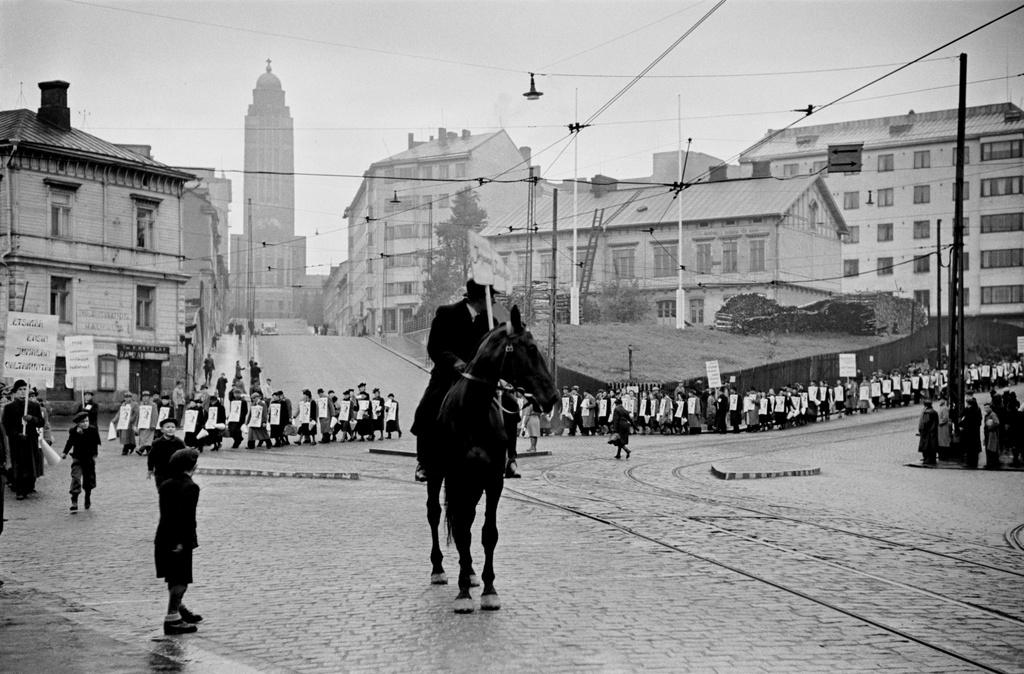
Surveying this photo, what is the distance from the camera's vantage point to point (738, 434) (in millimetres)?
41562

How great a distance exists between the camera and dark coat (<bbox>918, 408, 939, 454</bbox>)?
28984mm

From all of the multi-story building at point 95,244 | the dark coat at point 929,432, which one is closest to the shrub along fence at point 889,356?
the dark coat at point 929,432

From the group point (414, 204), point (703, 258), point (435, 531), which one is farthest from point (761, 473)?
point (414, 204)

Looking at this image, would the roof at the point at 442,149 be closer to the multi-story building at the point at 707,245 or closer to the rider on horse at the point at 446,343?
the multi-story building at the point at 707,245

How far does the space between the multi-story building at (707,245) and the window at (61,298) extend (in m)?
35.5

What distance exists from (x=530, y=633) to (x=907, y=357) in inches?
2392

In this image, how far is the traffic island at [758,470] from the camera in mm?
24422

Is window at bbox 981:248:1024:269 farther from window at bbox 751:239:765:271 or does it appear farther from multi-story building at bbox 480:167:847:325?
window at bbox 751:239:765:271

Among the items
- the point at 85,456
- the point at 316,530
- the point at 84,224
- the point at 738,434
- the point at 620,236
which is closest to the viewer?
the point at 316,530

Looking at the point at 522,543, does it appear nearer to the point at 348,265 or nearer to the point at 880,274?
the point at 880,274

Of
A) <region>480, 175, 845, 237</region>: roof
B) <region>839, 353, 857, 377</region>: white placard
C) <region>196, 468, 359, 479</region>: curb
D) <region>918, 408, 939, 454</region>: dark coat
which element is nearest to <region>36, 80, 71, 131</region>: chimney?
<region>196, 468, 359, 479</region>: curb

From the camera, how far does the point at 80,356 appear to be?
2572 centimetres

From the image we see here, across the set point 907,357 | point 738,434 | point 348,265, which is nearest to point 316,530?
point 738,434

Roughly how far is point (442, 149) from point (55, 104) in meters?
62.1
